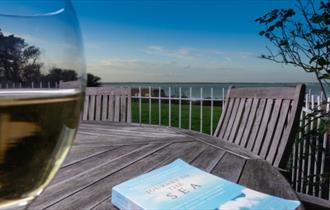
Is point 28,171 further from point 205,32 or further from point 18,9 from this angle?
point 205,32

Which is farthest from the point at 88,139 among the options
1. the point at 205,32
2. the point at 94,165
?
the point at 205,32

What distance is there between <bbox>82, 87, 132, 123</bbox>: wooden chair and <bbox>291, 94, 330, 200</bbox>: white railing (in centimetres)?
137

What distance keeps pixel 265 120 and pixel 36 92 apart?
145 centimetres

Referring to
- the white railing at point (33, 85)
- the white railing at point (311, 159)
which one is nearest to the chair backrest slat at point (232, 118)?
the white railing at point (311, 159)

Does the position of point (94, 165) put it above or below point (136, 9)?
below

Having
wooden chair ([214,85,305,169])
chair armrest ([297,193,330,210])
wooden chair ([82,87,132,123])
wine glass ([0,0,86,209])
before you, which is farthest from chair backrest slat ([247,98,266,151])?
wine glass ([0,0,86,209])

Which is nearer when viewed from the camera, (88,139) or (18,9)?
(18,9)

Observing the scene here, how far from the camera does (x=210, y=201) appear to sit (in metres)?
0.55

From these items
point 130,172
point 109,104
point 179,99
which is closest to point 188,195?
point 130,172

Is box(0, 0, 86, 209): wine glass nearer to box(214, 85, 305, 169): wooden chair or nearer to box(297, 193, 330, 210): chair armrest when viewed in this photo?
box(297, 193, 330, 210): chair armrest

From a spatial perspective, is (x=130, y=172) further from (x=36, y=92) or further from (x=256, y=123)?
(x=256, y=123)

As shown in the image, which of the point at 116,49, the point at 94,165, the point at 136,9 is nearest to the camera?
the point at 94,165

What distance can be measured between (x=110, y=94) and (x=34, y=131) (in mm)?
2452

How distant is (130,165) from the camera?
0.95 metres
